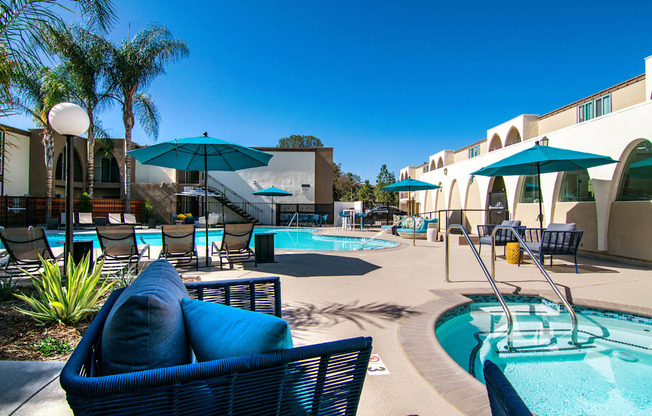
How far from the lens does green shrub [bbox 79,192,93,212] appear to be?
54.1 ft

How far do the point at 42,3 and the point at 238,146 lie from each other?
307 centimetres

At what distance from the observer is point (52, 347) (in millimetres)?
2541

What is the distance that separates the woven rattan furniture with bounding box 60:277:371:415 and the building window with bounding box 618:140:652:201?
847cm

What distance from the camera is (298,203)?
2225cm

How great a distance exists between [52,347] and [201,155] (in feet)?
16.2

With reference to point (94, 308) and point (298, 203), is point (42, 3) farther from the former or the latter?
point (298, 203)

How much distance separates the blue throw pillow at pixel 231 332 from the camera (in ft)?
3.41

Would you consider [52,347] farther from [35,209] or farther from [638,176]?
[35,209]

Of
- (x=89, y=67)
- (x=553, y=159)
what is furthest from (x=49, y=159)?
(x=553, y=159)

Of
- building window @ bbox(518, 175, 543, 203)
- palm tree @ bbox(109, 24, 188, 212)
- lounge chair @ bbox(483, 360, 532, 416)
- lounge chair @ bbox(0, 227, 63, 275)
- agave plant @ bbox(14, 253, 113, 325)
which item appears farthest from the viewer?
palm tree @ bbox(109, 24, 188, 212)

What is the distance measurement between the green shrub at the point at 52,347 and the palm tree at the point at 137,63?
16322 mm

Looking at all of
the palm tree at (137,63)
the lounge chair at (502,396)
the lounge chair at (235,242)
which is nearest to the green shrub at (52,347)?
the lounge chair at (502,396)

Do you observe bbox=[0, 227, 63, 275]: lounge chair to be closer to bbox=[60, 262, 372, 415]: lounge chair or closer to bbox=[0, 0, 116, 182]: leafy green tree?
bbox=[0, 0, 116, 182]: leafy green tree

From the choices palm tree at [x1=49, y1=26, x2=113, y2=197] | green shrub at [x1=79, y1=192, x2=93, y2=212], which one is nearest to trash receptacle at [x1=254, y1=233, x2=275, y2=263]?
green shrub at [x1=79, y1=192, x2=93, y2=212]
